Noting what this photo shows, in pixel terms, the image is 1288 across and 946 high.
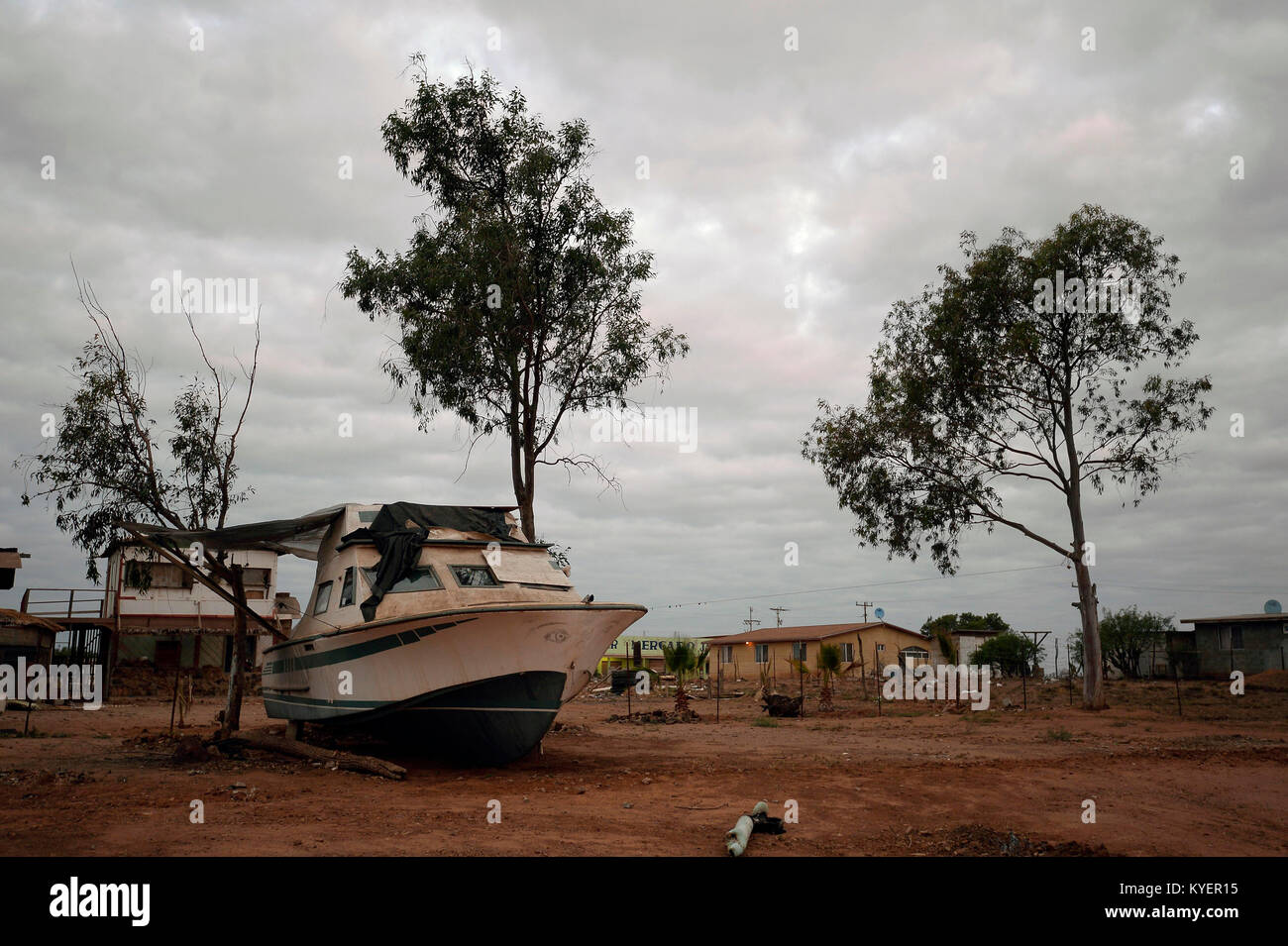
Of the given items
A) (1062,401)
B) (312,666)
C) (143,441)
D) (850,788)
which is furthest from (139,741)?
(1062,401)

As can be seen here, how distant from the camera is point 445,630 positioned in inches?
401

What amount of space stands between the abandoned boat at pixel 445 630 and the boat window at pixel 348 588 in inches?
1.3

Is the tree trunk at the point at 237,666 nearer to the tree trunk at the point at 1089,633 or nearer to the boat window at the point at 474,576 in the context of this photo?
the boat window at the point at 474,576

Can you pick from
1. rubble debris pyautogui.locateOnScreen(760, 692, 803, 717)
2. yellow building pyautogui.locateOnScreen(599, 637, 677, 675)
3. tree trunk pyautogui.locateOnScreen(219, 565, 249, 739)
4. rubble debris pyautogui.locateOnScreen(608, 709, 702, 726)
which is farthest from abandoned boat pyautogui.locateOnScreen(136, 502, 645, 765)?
→ yellow building pyautogui.locateOnScreen(599, 637, 677, 675)

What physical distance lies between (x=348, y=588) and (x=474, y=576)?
6.38 ft

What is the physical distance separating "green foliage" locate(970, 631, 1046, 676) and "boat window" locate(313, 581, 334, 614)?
37.6 meters

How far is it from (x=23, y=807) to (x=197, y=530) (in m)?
4.98

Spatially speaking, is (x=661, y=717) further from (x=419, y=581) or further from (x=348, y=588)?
(x=419, y=581)

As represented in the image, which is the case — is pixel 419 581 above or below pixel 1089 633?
above

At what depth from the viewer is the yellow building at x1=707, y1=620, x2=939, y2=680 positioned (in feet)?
167

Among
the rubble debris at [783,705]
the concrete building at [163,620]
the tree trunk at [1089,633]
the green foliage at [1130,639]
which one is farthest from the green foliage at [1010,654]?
the concrete building at [163,620]

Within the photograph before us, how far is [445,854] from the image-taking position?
6.27 meters

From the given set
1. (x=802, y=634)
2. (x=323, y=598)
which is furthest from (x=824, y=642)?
(x=323, y=598)

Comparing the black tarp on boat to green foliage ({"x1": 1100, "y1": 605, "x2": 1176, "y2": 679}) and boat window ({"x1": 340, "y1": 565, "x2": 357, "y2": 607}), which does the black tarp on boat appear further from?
green foliage ({"x1": 1100, "y1": 605, "x2": 1176, "y2": 679})
